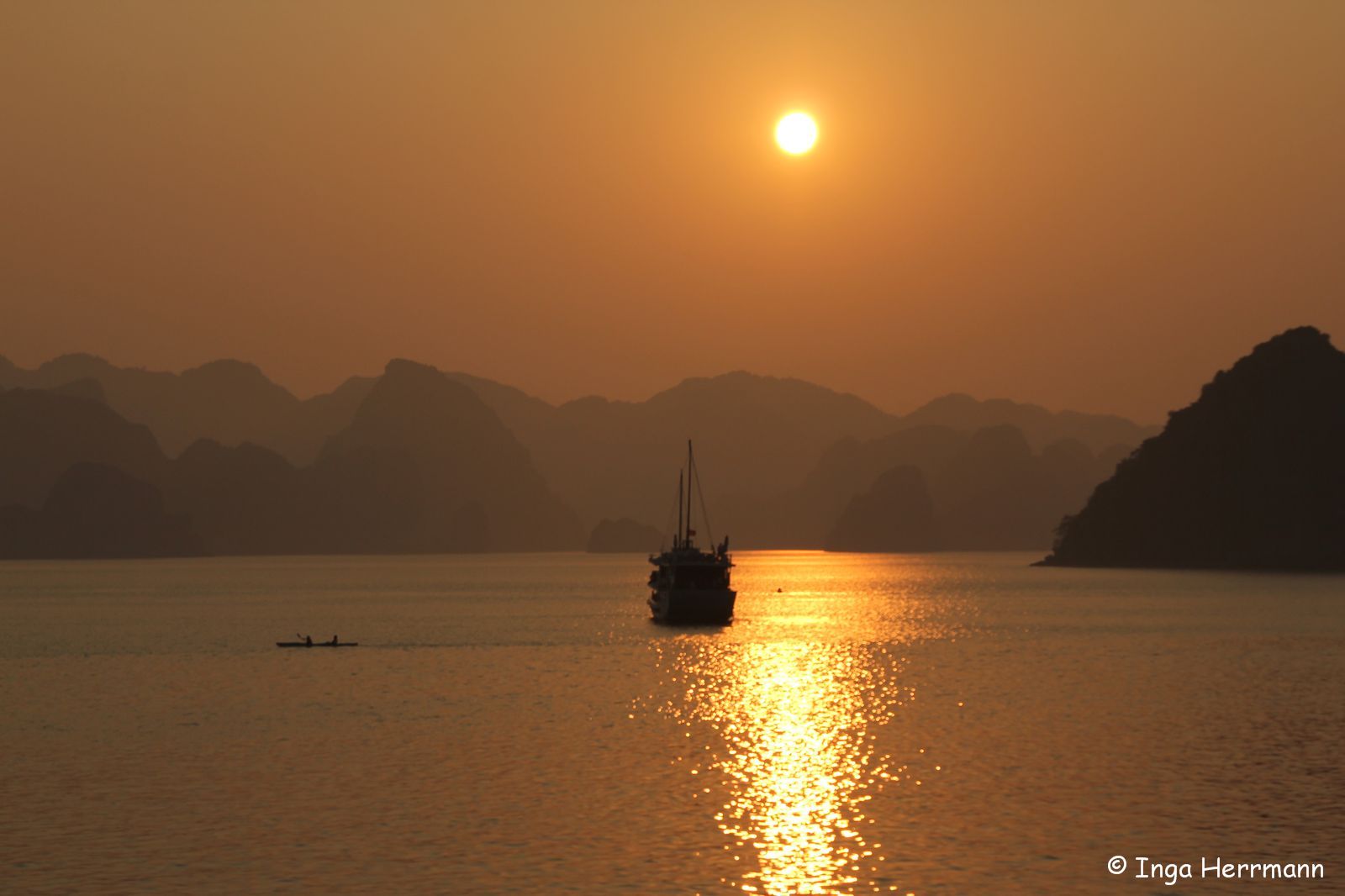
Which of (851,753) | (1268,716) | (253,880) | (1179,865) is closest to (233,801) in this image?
(253,880)

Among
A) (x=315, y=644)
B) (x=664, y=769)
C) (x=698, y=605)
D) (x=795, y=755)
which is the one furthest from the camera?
(x=698, y=605)

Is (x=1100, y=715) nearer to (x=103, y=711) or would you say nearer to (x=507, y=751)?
(x=507, y=751)

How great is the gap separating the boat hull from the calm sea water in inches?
862

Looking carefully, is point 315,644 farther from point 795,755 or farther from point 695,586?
point 795,755

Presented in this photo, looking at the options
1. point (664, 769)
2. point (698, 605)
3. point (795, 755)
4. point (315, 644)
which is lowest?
point (664, 769)

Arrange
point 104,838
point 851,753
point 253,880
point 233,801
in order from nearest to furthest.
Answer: point 253,880 < point 104,838 < point 233,801 < point 851,753

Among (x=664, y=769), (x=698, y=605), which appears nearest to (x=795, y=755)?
(x=664, y=769)

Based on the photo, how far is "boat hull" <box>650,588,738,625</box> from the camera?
442 ft

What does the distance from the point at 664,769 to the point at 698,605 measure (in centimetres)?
8233

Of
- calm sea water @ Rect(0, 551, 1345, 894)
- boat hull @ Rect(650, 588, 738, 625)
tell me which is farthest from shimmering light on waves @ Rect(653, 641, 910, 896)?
boat hull @ Rect(650, 588, 738, 625)

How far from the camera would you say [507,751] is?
5756 cm

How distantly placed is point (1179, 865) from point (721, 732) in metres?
27.9

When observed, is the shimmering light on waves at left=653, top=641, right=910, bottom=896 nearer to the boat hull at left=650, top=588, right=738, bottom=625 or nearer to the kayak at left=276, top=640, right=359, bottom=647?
the boat hull at left=650, top=588, right=738, bottom=625

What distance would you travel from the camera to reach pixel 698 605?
5335 inches
